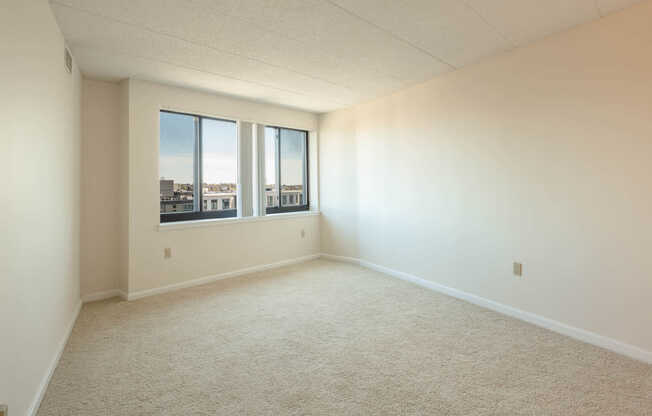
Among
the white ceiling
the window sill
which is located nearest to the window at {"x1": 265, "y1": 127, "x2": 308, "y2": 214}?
the window sill

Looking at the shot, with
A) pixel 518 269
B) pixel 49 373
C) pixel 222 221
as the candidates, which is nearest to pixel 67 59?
pixel 222 221

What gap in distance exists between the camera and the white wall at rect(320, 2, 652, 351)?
7.19 feet

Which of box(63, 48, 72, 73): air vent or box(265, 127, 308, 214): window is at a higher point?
box(63, 48, 72, 73): air vent

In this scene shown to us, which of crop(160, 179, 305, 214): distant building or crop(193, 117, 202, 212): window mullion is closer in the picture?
crop(160, 179, 305, 214): distant building

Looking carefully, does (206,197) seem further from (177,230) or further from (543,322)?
(543,322)

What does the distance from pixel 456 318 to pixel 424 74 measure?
2.52 m

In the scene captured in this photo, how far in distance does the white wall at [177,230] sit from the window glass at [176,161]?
284 mm

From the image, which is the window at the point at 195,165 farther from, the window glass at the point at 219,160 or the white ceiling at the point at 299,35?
the white ceiling at the point at 299,35

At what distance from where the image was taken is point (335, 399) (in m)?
1.78

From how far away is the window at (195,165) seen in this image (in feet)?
12.8

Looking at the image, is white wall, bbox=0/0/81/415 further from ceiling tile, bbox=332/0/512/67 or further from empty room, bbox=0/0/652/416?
ceiling tile, bbox=332/0/512/67

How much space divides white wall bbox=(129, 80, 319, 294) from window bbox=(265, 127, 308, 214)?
0.32m

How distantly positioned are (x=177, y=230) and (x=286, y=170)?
6.57 feet

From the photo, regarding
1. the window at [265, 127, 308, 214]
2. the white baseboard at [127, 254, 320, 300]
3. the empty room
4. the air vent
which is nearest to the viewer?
the empty room
